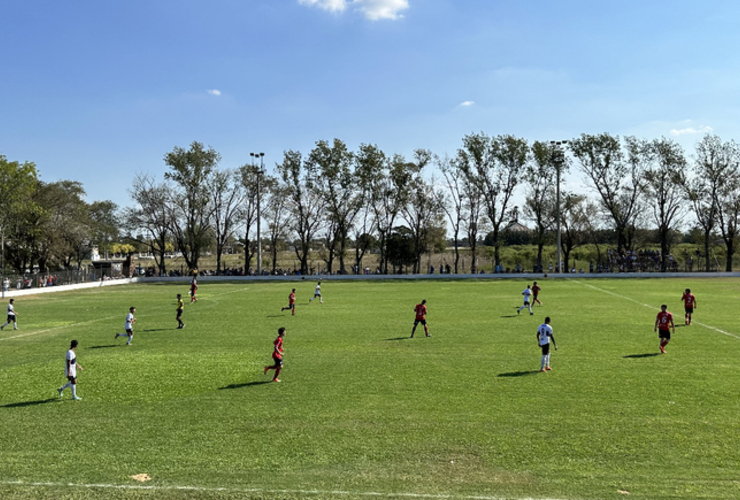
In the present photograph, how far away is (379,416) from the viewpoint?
1159 cm

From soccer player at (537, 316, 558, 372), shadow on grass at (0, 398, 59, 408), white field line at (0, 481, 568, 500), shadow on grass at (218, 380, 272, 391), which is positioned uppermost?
soccer player at (537, 316, 558, 372)

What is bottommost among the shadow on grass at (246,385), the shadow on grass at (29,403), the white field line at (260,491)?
the white field line at (260,491)

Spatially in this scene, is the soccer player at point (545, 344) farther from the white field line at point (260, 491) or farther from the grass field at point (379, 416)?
the white field line at point (260, 491)

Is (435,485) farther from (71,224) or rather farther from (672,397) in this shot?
(71,224)

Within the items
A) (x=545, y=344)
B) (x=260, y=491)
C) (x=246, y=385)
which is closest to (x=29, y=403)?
(x=246, y=385)

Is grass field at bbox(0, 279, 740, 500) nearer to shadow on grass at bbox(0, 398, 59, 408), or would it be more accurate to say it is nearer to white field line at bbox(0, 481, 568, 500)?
white field line at bbox(0, 481, 568, 500)

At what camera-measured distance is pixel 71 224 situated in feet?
215

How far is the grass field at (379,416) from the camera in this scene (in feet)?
28.1

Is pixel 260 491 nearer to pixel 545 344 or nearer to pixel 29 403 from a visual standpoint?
pixel 29 403

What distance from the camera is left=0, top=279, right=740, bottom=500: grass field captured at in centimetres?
855

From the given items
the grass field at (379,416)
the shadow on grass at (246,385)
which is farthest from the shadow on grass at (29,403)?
the shadow on grass at (246,385)

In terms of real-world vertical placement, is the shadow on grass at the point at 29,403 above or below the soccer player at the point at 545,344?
below

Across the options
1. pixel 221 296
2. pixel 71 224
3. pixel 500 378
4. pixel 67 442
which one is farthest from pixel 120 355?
pixel 71 224

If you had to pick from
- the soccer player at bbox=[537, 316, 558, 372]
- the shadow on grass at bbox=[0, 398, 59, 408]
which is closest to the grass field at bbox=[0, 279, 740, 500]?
the shadow on grass at bbox=[0, 398, 59, 408]
